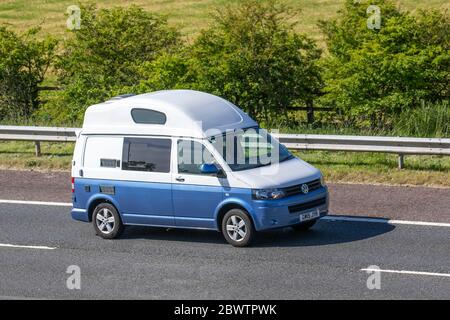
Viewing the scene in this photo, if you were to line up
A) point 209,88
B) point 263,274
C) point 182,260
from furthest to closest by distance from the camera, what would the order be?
point 209,88 → point 182,260 → point 263,274

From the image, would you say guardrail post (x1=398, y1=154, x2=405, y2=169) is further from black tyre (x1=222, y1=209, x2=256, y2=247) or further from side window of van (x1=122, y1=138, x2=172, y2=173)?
side window of van (x1=122, y1=138, x2=172, y2=173)

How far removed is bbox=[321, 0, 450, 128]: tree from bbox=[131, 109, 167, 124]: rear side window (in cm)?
764

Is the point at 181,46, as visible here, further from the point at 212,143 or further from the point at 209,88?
the point at 212,143

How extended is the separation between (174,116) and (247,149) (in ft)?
3.87

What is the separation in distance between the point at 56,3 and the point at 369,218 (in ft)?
124

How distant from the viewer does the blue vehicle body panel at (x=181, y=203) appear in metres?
13.9

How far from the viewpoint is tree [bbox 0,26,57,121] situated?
25.1 m

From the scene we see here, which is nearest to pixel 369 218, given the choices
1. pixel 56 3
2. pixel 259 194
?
pixel 259 194

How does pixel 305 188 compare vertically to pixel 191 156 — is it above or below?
below

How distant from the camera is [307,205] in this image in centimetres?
1427

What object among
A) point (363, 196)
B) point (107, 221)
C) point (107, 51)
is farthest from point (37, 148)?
point (363, 196)

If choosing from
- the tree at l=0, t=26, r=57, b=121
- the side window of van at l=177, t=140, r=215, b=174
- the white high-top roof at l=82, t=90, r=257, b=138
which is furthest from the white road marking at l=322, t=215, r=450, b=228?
the tree at l=0, t=26, r=57, b=121

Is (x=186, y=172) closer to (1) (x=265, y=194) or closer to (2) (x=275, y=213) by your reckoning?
(1) (x=265, y=194)
